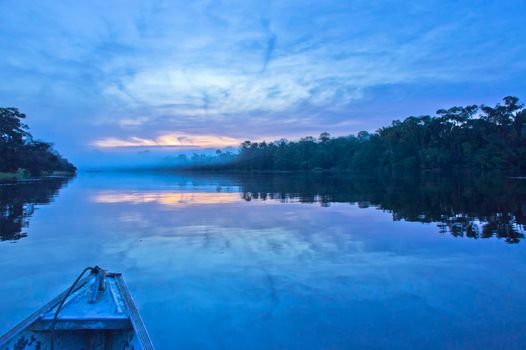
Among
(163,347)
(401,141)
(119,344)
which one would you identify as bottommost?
(163,347)

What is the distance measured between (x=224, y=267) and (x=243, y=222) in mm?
5740

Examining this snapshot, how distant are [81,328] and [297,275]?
13.7 ft

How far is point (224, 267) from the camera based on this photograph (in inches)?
319

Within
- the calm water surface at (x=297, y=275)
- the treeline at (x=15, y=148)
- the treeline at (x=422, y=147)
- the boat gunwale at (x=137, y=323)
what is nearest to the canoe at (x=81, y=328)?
the boat gunwale at (x=137, y=323)

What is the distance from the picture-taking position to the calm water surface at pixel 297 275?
17.0ft

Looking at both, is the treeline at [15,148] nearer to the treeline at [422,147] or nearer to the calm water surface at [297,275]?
the calm water surface at [297,275]

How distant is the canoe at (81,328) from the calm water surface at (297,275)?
0.84 metres

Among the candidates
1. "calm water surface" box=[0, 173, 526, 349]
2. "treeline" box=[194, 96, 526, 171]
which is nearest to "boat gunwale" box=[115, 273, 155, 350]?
"calm water surface" box=[0, 173, 526, 349]

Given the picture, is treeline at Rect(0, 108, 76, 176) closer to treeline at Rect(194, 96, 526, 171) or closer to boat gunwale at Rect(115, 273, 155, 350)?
boat gunwale at Rect(115, 273, 155, 350)

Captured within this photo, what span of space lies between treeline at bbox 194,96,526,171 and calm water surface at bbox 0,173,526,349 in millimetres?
62325

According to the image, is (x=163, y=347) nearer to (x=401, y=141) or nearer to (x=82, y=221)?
(x=82, y=221)

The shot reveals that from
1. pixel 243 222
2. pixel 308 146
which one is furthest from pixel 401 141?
pixel 243 222

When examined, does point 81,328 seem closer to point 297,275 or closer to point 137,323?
point 137,323

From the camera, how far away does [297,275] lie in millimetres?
7504
